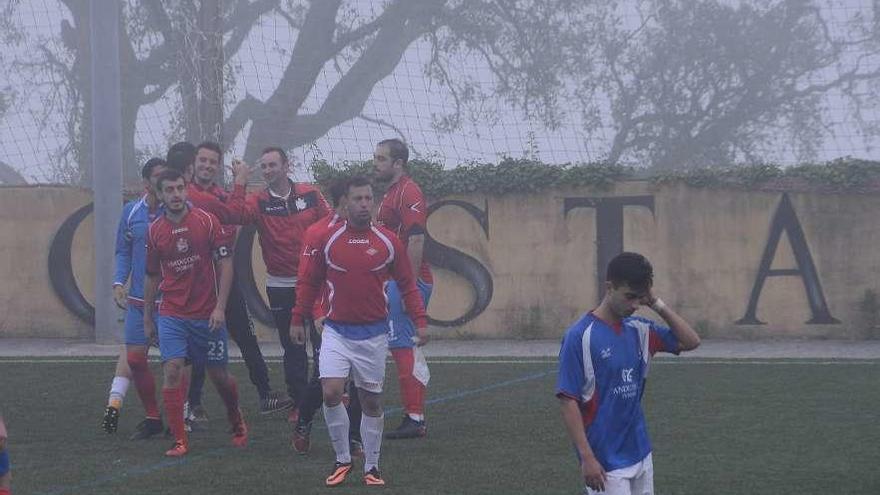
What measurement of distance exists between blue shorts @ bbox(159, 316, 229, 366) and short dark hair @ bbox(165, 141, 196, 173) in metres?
1.34

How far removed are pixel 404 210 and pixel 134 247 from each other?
2.02 meters

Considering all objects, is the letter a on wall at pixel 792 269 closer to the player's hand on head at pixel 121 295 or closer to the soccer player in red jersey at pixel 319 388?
the soccer player in red jersey at pixel 319 388

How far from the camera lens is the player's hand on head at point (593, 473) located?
222 inches

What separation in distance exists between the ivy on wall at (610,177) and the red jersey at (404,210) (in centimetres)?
654

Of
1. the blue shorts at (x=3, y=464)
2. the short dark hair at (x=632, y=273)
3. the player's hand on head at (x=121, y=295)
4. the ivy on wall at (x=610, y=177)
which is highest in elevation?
the ivy on wall at (x=610, y=177)

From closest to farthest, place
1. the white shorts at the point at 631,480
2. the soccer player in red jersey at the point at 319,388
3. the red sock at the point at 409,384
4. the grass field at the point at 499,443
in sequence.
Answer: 1. the white shorts at the point at 631,480
2. the grass field at the point at 499,443
3. the soccer player in red jersey at the point at 319,388
4. the red sock at the point at 409,384

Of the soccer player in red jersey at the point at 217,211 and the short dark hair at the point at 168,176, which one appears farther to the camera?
the soccer player in red jersey at the point at 217,211

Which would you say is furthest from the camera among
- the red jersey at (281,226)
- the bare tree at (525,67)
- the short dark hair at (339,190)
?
the bare tree at (525,67)

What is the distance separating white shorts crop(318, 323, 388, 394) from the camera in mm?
8375

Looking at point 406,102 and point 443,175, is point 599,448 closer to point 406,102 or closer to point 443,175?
point 443,175

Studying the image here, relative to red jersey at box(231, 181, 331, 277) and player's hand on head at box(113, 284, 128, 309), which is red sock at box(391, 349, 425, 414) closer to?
red jersey at box(231, 181, 331, 277)

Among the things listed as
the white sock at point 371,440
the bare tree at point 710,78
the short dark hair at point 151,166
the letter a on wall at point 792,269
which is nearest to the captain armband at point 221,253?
the short dark hair at point 151,166

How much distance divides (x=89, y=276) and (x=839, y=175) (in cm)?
905

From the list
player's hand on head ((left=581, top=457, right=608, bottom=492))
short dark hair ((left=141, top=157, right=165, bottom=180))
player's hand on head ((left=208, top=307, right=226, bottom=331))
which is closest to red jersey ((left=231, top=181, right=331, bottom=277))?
short dark hair ((left=141, top=157, right=165, bottom=180))
